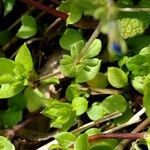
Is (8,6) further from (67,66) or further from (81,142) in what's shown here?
(81,142)

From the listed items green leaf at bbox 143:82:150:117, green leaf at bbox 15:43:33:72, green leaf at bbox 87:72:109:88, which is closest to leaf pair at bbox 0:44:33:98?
green leaf at bbox 15:43:33:72

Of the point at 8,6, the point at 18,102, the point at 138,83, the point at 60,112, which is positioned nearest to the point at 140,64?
the point at 138,83

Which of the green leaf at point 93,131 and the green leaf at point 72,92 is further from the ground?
the green leaf at point 72,92

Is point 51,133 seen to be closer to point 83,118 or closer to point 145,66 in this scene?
point 83,118

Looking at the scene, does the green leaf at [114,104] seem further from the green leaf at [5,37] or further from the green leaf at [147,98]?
the green leaf at [5,37]

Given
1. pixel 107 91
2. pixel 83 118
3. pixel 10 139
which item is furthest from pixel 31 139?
pixel 107 91

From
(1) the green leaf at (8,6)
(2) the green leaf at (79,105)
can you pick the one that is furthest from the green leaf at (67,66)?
(1) the green leaf at (8,6)

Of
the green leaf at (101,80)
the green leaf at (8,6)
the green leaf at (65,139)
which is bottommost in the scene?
the green leaf at (65,139)

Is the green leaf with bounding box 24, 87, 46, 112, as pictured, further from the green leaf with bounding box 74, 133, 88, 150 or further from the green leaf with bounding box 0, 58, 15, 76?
the green leaf with bounding box 74, 133, 88, 150
